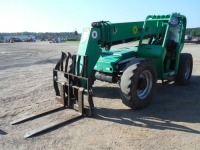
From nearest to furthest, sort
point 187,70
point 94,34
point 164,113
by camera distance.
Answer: point 164,113, point 94,34, point 187,70

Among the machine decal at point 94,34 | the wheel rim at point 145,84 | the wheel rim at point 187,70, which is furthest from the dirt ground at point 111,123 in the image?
the machine decal at point 94,34

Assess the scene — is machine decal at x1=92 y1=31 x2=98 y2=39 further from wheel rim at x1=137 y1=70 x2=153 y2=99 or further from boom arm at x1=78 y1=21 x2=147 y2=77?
wheel rim at x1=137 y1=70 x2=153 y2=99

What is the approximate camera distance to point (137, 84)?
Answer: 709 centimetres

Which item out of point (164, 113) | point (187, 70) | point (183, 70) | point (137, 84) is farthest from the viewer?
point (187, 70)

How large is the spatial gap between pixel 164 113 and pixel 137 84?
0.95 meters

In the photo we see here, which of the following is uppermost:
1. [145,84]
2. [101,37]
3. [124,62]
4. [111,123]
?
[101,37]

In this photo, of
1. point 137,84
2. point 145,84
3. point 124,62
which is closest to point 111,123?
point 137,84

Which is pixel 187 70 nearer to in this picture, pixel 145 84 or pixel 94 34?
pixel 145 84

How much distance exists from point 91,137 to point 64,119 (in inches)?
41.9

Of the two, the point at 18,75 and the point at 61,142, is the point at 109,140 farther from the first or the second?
the point at 18,75

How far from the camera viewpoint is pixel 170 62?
352 inches

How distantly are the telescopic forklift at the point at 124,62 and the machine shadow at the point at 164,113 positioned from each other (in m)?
0.29

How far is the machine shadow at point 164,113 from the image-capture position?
610 centimetres

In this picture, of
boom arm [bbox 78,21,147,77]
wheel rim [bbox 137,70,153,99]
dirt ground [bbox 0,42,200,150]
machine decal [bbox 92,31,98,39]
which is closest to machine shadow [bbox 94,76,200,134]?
dirt ground [bbox 0,42,200,150]
